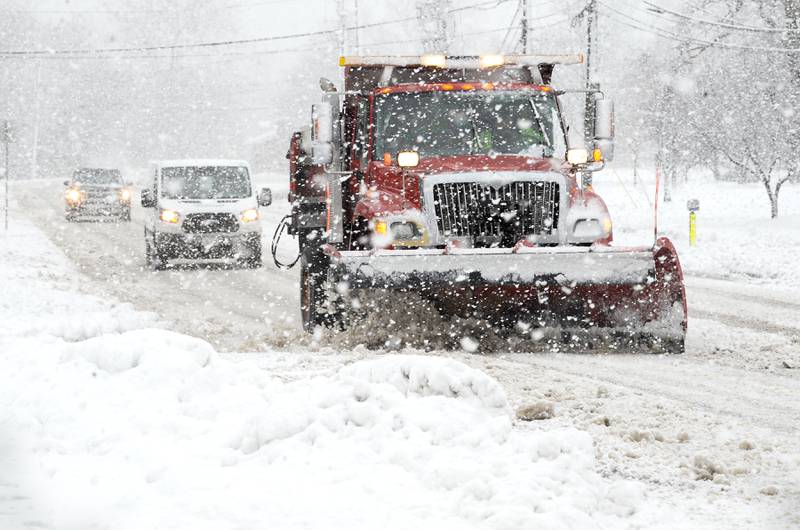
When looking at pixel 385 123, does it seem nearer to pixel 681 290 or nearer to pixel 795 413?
pixel 681 290

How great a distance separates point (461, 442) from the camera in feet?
16.1

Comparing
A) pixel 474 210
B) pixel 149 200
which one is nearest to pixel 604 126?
pixel 474 210

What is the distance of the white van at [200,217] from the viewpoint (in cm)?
1612

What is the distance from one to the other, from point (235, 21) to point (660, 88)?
1791 inches

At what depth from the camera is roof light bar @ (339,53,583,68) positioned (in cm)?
931

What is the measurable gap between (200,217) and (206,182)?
92 centimetres

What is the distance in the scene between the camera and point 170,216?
53.0ft

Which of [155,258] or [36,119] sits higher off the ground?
[36,119]

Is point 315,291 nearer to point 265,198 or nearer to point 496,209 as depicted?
point 496,209

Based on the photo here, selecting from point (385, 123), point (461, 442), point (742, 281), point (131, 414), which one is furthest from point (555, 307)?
point (742, 281)

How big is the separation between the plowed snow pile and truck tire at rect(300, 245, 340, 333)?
2.73 m

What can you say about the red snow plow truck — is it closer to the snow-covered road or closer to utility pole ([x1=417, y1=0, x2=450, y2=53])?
the snow-covered road

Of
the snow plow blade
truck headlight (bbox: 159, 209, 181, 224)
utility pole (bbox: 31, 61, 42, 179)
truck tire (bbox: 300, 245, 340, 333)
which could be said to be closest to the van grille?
truck headlight (bbox: 159, 209, 181, 224)

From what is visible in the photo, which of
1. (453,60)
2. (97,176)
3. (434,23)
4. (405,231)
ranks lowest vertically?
(405,231)
